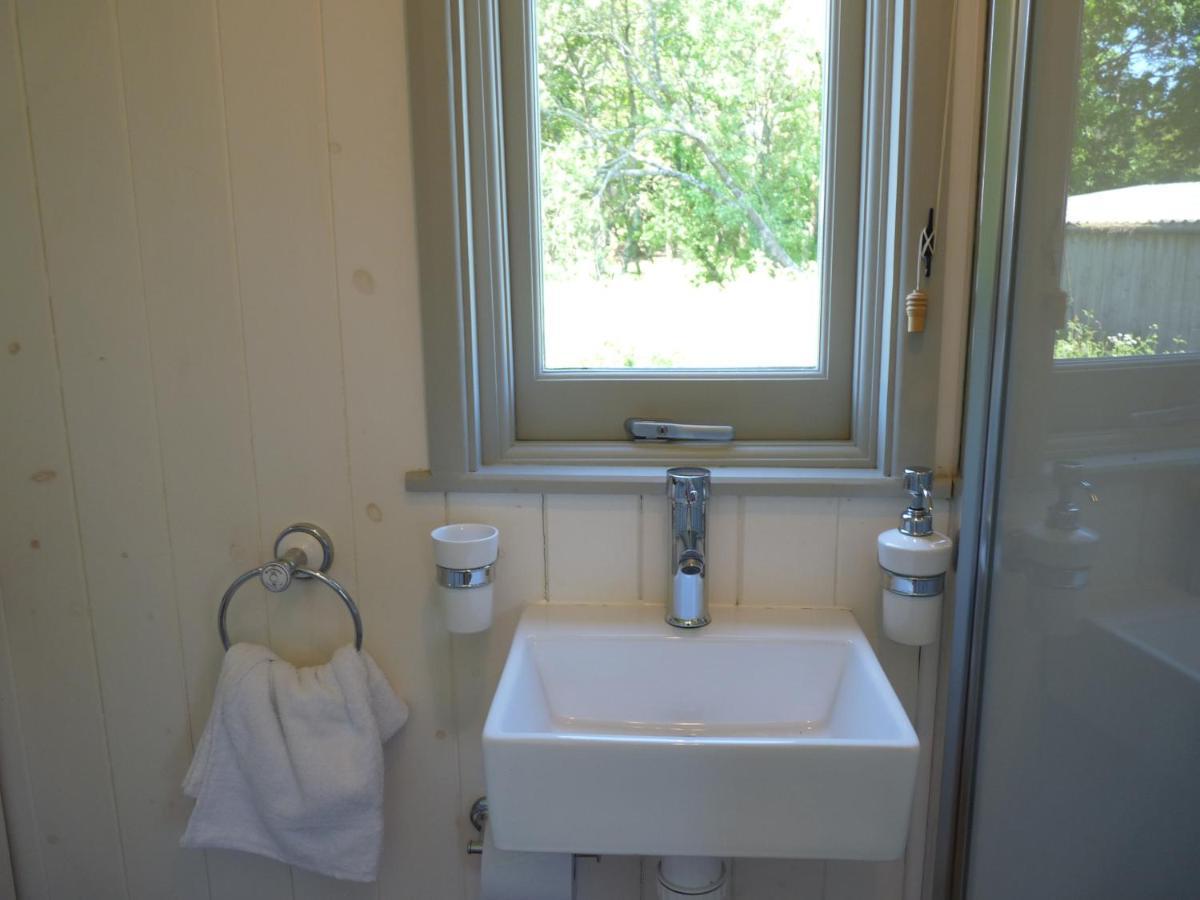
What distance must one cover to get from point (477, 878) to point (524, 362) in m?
0.76

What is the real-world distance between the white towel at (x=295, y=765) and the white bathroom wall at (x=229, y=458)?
0.27ft

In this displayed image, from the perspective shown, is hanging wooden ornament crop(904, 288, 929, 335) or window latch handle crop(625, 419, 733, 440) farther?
window latch handle crop(625, 419, 733, 440)

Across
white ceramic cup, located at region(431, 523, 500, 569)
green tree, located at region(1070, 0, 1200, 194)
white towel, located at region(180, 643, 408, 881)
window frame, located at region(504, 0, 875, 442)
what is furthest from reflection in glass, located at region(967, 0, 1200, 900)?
white towel, located at region(180, 643, 408, 881)

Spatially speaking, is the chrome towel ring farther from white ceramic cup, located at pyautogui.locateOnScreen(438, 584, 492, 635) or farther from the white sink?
the white sink

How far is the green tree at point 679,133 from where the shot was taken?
1.07 metres

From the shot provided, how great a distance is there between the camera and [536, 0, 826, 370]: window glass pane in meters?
1.07

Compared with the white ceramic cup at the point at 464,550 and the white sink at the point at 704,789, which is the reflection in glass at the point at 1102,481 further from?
the white ceramic cup at the point at 464,550

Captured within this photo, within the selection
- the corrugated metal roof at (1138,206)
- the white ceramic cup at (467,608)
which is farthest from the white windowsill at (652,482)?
the corrugated metal roof at (1138,206)

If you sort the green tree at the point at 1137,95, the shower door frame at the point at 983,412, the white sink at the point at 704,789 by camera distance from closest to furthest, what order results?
the green tree at the point at 1137,95, the white sink at the point at 704,789, the shower door frame at the point at 983,412

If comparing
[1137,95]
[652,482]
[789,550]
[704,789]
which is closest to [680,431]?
[652,482]

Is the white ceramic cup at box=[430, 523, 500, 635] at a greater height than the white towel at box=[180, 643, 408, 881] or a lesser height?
greater

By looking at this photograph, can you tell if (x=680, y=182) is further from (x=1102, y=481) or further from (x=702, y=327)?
(x=1102, y=481)

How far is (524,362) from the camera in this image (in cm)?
113

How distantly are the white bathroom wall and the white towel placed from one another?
3.3 inches
